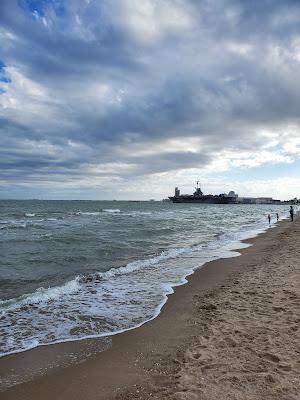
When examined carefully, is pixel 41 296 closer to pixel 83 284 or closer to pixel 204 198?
pixel 83 284

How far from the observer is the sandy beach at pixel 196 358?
4.41 m

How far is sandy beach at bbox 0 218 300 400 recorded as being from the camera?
4.41 meters

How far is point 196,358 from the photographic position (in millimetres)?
5285

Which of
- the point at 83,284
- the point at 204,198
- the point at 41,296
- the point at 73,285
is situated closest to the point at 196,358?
the point at 41,296

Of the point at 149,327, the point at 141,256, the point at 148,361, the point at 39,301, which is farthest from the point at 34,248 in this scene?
the point at 148,361

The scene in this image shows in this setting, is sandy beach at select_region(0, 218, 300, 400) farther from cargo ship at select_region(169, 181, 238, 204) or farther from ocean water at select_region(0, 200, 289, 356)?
cargo ship at select_region(169, 181, 238, 204)

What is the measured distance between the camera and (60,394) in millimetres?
4586

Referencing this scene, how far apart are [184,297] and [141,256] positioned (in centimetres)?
767

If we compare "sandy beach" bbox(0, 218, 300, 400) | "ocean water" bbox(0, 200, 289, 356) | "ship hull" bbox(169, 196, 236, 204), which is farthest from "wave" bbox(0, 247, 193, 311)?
"ship hull" bbox(169, 196, 236, 204)

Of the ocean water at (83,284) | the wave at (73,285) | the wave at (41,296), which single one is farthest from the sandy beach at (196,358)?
the wave at (73,285)

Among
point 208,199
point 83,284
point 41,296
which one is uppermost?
point 208,199

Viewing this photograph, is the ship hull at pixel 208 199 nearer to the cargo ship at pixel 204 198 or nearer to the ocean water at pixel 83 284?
the cargo ship at pixel 204 198

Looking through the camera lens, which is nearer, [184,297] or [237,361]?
[237,361]

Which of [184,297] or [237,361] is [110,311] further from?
[237,361]
